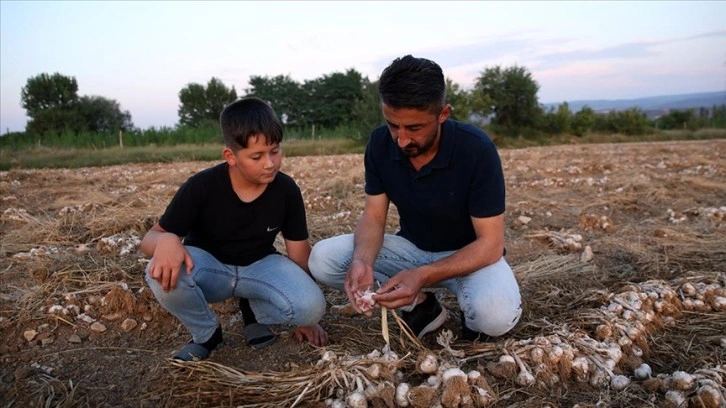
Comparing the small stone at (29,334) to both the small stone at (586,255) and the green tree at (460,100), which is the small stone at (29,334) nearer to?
the small stone at (586,255)

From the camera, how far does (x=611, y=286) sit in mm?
2814

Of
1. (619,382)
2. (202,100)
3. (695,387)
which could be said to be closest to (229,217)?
(619,382)

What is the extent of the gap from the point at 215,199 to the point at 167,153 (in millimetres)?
12137

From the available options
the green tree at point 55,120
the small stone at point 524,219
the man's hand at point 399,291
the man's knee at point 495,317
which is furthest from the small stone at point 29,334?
the green tree at point 55,120

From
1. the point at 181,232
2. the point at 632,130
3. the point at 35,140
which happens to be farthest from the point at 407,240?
the point at 632,130

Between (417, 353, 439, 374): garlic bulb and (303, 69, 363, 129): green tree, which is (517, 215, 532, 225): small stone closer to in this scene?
(417, 353, 439, 374): garlic bulb

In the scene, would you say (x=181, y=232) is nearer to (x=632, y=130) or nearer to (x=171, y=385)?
(x=171, y=385)

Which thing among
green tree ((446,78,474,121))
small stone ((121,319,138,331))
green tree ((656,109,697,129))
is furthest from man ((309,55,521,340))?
green tree ((656,109,697,129))

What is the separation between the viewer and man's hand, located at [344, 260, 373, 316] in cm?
201

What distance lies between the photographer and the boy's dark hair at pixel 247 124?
208 centimetres

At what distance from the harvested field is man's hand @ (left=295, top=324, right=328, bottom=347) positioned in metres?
0.06

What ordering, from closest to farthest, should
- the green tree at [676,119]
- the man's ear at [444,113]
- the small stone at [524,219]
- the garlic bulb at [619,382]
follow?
the garlic bulb at [619,382]
the man's ear at [444,113]
the small stone at [524,219]
the green tree at [676,119]

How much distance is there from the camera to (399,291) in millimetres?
1876

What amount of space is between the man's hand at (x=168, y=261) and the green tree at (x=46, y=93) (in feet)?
118
